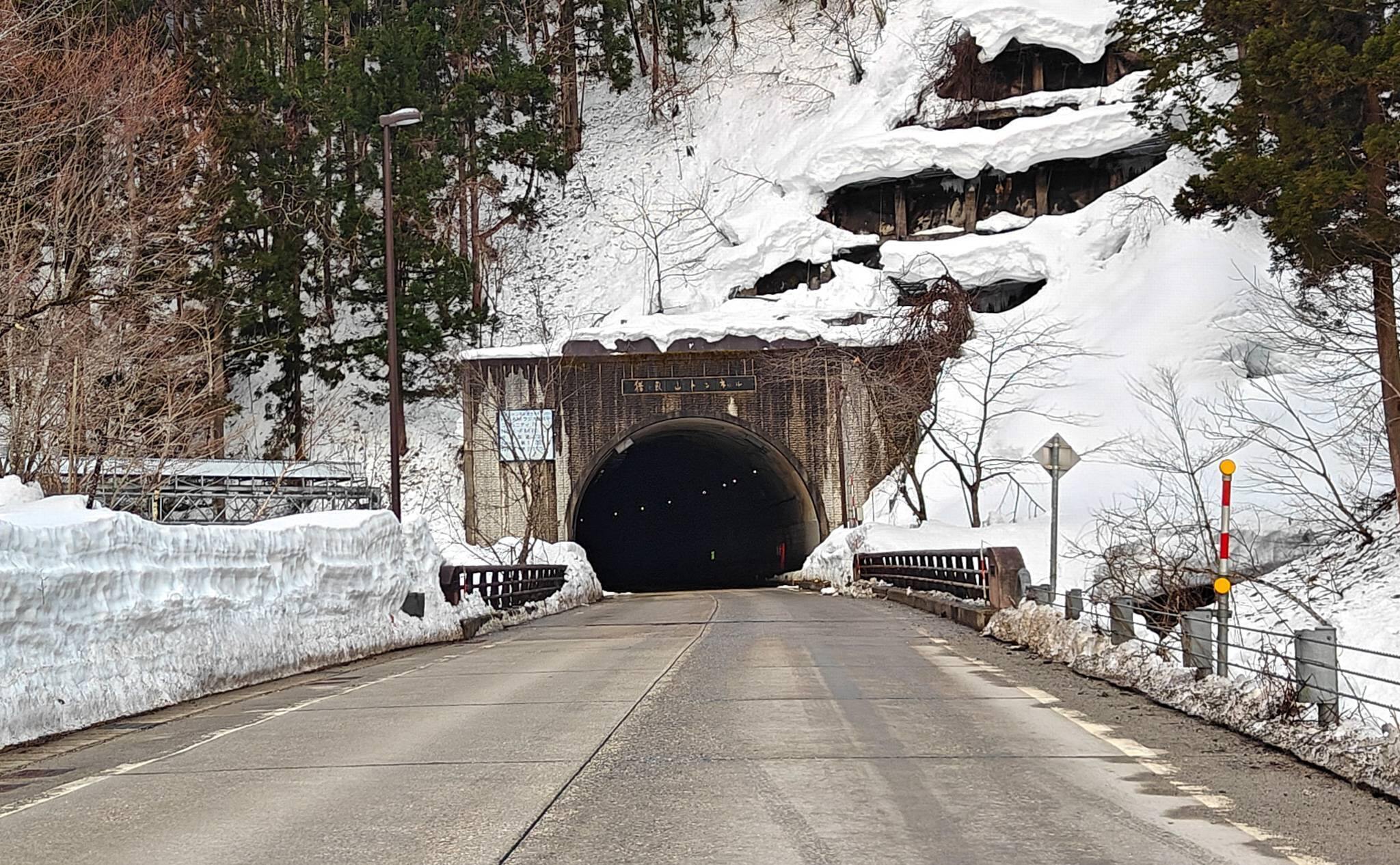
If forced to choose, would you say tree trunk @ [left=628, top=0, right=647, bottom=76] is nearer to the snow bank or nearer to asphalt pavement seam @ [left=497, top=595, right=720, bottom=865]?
asphalt pavement seam @ [left=497, top=595, right=720, bottom=865]

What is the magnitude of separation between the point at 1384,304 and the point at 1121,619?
8.74 meters

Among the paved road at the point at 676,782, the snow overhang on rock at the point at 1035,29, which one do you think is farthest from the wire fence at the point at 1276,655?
the snow overhang on rock at the point at 1035,29

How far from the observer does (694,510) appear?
2643 inches

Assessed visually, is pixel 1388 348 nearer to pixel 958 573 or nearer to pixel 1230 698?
pixel 958 573

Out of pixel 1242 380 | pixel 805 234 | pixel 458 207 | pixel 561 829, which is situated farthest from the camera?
pixel 458 207

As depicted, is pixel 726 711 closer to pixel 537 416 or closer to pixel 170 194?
pixel 170 194

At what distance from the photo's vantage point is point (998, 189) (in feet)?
173

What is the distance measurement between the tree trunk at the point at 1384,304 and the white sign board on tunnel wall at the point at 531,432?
27405 mm

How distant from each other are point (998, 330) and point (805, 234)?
970 centimetres

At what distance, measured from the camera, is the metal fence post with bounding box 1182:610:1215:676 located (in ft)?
36.0

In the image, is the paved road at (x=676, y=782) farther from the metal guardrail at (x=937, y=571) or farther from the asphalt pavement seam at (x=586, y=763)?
the metal guardrail at (x=937, y=571)

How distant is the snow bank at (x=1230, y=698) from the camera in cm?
761

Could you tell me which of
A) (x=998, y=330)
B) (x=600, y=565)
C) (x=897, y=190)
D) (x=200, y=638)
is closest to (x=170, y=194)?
(x=200, y=638)

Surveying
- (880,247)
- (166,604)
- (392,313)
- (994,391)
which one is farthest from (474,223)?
(166,604)
